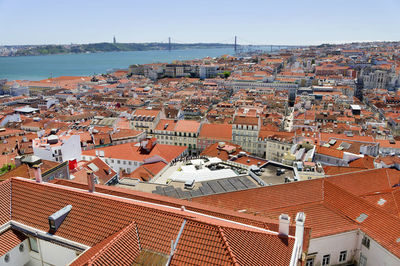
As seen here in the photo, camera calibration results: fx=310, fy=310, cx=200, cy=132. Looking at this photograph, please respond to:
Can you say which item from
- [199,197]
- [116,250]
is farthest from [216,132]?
[116,250]

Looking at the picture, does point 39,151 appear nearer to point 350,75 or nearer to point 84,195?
point 84,195

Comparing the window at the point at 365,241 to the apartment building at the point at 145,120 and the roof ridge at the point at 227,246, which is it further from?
the apartment building at the point at 145,120

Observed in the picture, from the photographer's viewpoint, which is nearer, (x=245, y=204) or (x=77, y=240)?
(x=77, y=240)

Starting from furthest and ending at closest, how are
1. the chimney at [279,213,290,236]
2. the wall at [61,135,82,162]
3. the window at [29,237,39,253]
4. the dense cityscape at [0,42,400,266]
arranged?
the wall at [61,135,82,162]
the window at [29,237,39,253]
the chimney at [279,213,290,236]
the dense cityscape at [0,42,400,266]

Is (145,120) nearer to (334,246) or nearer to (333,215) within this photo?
(333,215)

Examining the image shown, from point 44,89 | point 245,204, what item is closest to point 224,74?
point 44,89

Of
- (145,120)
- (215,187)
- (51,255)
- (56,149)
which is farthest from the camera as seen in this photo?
(145,120)

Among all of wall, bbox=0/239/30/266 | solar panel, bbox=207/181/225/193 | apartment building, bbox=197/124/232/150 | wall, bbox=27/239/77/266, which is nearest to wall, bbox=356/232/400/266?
solar panel, bbox=207/181/225/193

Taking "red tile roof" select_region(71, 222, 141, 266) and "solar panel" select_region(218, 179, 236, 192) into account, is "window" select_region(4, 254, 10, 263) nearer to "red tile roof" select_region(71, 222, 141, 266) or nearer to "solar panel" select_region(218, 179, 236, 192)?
"red tile roof" select_region(71, 222, 141, 266)

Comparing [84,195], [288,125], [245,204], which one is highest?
[84,195]

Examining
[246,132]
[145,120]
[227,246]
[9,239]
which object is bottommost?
[246,132]

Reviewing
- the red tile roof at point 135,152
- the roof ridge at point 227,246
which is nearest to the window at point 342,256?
the roof ridge at point 227,246
